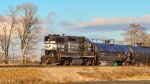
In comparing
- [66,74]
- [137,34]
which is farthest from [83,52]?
[137,34]

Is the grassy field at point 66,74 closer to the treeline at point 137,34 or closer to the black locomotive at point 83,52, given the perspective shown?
the black locomotive at point 83,52

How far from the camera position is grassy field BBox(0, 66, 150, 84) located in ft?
109

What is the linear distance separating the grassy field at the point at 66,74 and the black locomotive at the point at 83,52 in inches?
222

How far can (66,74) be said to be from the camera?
37688mm

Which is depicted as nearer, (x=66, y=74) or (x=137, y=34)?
(x=66, y=74)

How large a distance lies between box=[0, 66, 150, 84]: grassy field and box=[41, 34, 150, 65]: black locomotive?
5.63 m

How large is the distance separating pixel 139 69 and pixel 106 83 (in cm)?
1364

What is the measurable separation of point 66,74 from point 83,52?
12.3m

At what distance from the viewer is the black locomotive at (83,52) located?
153 feet

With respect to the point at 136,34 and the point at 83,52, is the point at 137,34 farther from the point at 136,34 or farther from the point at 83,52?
the point at 83,52

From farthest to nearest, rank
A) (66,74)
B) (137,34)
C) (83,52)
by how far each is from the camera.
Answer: (137,34) → (83,52) → (66,74)

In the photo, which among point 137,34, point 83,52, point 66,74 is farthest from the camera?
point 137,34

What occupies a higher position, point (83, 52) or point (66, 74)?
point (83, 52)

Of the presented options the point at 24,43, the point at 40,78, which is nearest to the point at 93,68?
the point at 40,78
